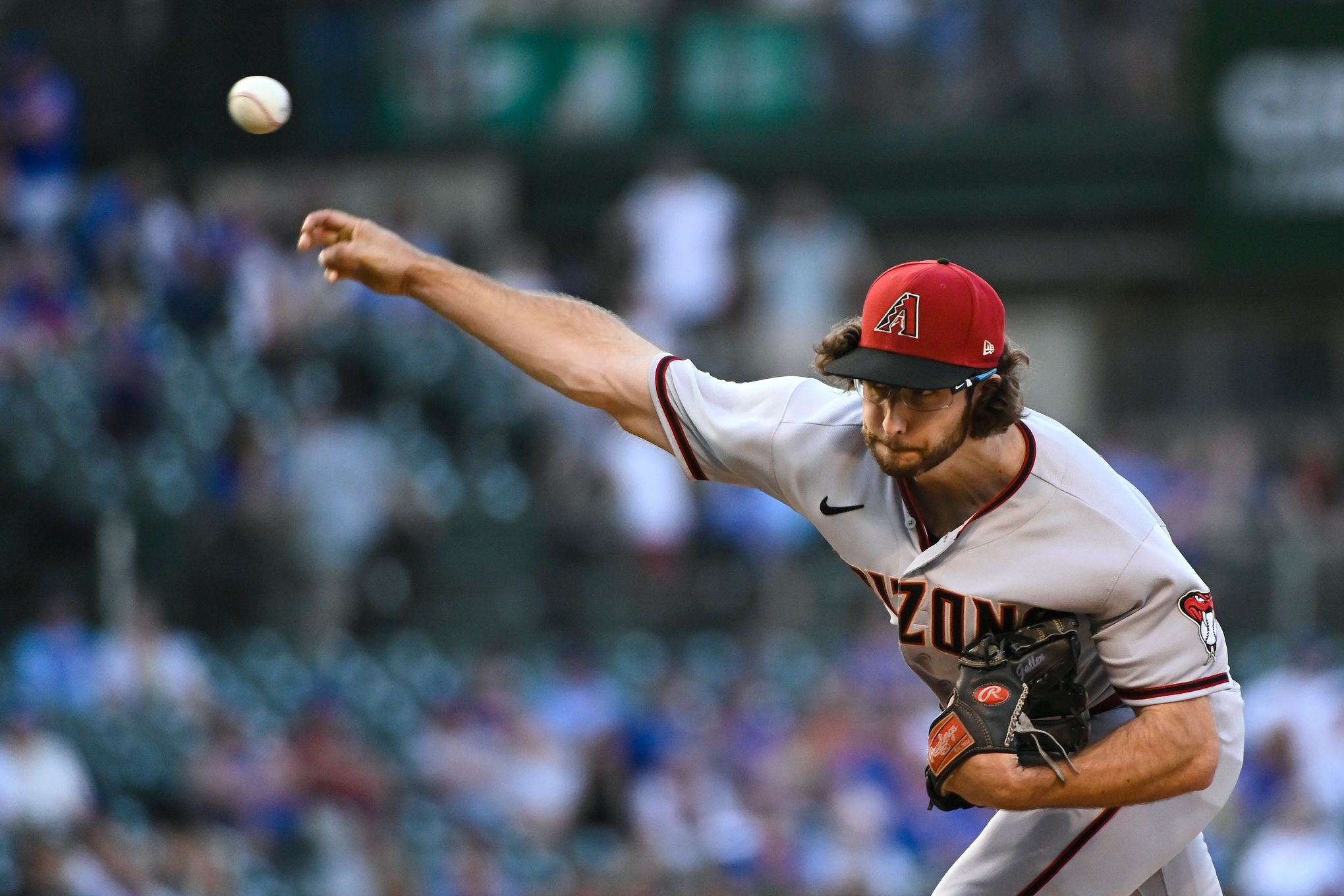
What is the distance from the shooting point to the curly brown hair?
11.6 ft

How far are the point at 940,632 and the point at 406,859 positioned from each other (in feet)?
18.7

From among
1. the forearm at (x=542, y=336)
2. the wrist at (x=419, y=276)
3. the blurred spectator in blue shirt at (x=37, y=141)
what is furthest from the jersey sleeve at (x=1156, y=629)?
the blurred spectator in blue shirt at (x=37, y=141)

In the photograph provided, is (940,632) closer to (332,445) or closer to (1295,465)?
(332,445)

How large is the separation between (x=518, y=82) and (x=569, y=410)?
3835mm

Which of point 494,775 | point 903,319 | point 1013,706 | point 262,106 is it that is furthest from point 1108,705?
point 494,775

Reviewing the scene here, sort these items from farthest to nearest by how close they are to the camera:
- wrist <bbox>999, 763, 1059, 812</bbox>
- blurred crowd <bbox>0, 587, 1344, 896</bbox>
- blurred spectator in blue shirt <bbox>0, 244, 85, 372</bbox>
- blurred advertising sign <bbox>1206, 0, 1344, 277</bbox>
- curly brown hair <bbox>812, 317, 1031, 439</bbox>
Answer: blurred advertising sign <bbox>1206, 0, 1344, 277</bbox>
blurred spectator in blue shirt <bbox>0, 244, 85, 372</bbox>
blurred crowd <bbox>0, 587, 1344, 896</bbox>
curly brown hair <bbox>812, 317, 1031, 439</bbox>
wrist <bbox>999, 763, 1059, 812</bbox>

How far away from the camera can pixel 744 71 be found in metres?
14.2

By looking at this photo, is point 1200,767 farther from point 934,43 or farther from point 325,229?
point 934,43

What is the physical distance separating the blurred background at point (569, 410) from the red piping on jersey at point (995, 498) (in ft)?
17.2

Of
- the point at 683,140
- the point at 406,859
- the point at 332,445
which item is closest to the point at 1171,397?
the point at 683,140

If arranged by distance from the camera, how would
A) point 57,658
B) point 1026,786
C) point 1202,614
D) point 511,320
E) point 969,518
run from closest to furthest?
point 1026,786 → point 1202,614 → point 969,518 → point 511,320 → point 57,658

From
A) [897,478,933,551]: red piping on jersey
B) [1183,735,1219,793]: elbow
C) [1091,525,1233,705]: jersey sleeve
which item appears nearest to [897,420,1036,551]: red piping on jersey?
[897,478,933,551]: red piping on jersey

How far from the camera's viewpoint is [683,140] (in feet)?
47.4

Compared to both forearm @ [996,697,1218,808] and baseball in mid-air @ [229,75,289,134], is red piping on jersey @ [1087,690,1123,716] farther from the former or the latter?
baseball in mid-air @ [229,75,289,134]
